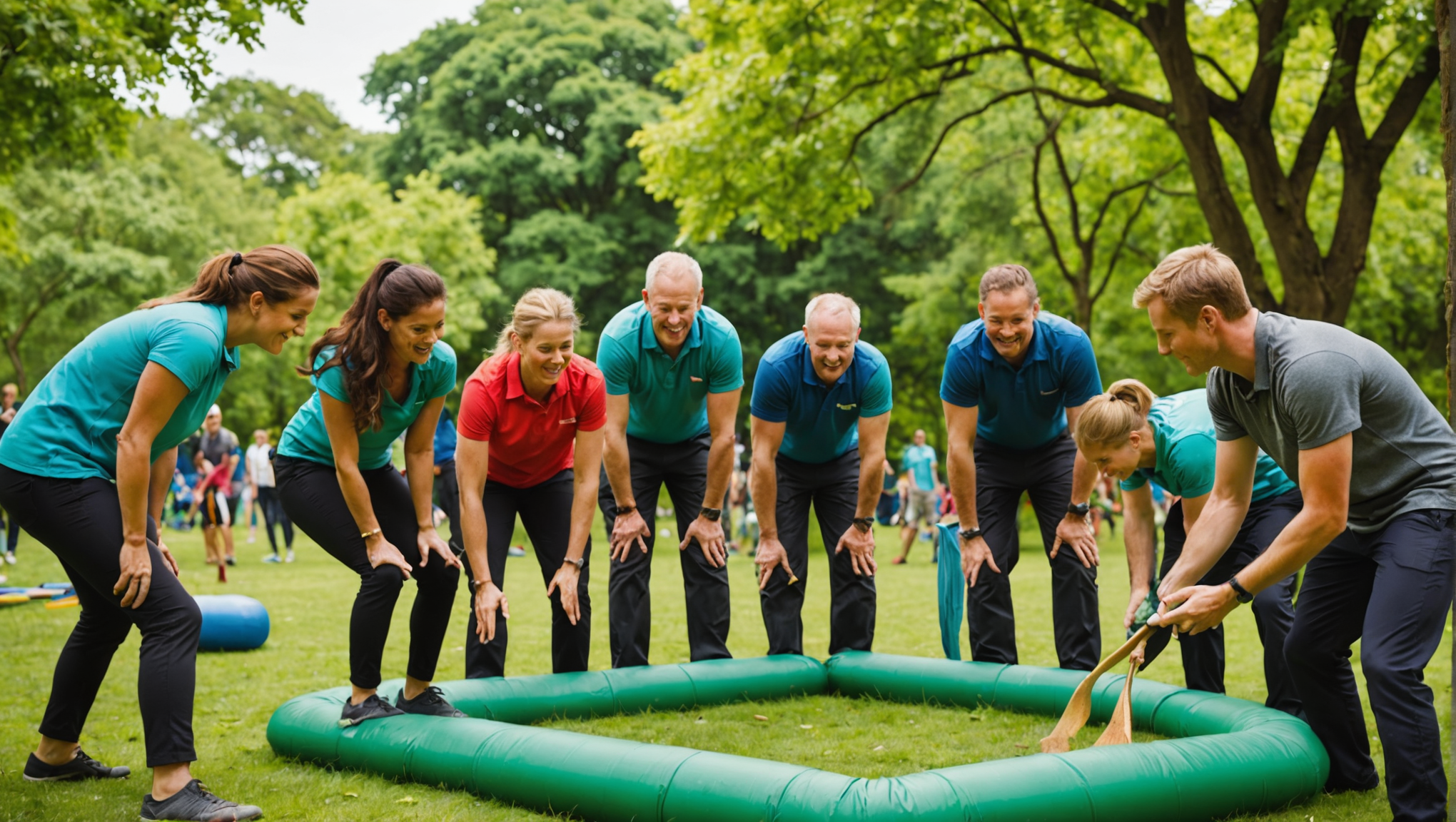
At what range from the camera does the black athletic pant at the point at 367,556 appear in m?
4.79

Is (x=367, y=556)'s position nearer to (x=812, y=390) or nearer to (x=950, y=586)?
(x=812, y=390)

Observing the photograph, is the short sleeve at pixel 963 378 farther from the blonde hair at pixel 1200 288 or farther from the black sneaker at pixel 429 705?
the black sneaker at pixel 429 705

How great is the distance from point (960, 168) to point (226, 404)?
2082cm

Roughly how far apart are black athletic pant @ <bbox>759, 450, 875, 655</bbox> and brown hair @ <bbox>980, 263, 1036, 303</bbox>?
1389mm

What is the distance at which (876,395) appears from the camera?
6.34 metres

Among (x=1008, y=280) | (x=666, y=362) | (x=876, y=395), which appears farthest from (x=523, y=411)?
(x=1008, y=280)

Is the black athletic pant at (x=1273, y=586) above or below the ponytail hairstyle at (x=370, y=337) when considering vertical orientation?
below

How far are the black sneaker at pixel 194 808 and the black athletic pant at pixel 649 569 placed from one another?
2.52 metres

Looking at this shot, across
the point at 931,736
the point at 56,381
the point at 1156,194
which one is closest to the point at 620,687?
the point at 931,736

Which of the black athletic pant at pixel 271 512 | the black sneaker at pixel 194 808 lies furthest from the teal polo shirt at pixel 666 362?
the black athletic pant at pixel 271 512

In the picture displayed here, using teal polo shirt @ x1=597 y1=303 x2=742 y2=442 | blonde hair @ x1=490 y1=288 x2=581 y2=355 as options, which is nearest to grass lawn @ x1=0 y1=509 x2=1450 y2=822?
teal polo shirt @ x1=597 y1=303 x2=742 y2=442

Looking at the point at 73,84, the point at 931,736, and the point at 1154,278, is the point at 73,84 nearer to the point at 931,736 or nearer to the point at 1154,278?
the point at 931,736

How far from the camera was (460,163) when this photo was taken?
27969 mm

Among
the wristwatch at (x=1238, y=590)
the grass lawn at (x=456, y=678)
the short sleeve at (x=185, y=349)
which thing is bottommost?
the grass lawn at (x=456, y=678)
